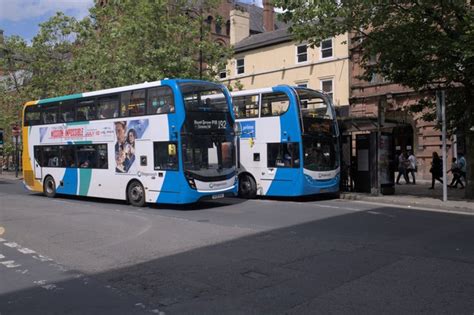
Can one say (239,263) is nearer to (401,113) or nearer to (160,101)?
(160,101)

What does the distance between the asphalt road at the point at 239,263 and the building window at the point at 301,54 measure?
960 inches

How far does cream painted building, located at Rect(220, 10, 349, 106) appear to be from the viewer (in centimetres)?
3369

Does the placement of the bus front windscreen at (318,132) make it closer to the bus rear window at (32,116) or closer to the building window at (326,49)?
the bus rear window at (32,116)

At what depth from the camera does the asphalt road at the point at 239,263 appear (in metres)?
5.62

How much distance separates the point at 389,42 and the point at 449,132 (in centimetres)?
399

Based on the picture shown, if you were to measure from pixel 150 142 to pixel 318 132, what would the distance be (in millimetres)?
5848

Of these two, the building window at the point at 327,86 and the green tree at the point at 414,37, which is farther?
the building window at the point at 327,86

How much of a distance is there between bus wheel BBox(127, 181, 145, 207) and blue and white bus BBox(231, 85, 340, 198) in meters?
4.15

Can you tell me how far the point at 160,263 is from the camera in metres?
7.66

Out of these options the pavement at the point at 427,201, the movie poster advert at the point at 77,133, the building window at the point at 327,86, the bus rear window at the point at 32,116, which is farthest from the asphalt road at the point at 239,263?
the building window at the point at 327,86

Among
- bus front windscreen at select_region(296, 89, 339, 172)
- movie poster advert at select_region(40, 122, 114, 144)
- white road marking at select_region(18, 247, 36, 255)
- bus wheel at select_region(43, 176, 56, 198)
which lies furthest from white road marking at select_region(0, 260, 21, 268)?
bus wheel at select_region(43, 176, 56, 198)

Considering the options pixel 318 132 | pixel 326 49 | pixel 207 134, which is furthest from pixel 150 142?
pixel 326 49

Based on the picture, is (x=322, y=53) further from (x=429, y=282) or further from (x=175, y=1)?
(x=429, y=282)

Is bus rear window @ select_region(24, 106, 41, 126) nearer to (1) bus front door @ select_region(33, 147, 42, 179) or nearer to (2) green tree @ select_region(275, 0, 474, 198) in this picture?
(1) bus front door @ select_region(33, 147, 42, 179)
